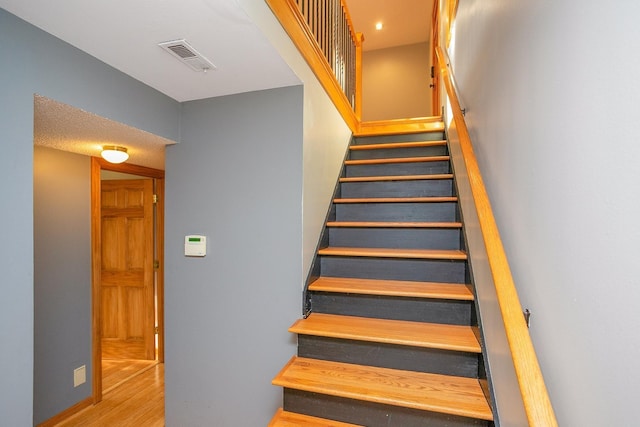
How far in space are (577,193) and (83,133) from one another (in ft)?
7.61

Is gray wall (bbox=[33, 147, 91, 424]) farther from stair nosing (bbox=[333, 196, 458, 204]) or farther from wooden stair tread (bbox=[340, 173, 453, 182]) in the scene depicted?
wooden stair tread (bbox=[340, 173, 453, 182])

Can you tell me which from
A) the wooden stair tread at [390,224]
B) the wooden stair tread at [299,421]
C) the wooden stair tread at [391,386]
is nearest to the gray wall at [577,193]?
the wooden stair tread at [391,386]

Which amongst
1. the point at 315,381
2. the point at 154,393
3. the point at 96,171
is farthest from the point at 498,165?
the point at 154,393

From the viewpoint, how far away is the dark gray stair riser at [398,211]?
2.28m

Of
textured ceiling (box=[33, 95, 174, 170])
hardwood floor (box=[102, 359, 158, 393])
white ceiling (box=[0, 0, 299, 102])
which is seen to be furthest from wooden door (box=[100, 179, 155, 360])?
white ceiling (box=[0, 0, 299, 102])

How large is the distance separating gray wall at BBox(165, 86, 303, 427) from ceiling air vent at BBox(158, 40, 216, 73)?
360mm

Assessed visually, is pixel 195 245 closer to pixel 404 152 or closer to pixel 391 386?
pixel 391 386

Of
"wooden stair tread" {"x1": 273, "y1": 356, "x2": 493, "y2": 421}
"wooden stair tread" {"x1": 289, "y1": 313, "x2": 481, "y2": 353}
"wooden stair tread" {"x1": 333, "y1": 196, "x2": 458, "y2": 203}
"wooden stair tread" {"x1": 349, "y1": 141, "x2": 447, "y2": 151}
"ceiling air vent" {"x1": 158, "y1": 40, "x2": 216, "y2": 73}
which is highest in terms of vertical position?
"ceiling air vent" {"x1": 158, "y1": 40, "x2": 216, "y2": 73}

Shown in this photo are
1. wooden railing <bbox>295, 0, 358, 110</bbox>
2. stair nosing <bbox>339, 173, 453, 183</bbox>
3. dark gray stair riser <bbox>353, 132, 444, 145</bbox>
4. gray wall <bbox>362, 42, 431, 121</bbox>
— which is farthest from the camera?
gray wall <bbox>362, 42, 431, 121</bbox>

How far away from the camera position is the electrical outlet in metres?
2.35

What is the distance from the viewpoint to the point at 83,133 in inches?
72.5

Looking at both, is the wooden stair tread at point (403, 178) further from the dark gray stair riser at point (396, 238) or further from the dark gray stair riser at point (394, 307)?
the dark gray stair riser at point (394, 307)

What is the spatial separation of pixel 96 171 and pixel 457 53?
2.98m

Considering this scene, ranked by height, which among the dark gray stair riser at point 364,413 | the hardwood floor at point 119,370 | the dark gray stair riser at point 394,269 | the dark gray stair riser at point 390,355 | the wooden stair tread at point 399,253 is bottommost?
the hardwood floor at point 119,370
